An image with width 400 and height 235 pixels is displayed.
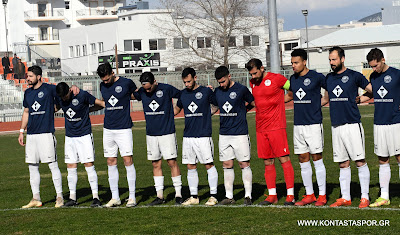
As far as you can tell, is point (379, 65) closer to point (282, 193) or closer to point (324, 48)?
point (282, 193)

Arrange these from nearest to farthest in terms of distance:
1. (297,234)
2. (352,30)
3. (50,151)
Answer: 1. (297,234)
2. (50,151)
3. (352,30)

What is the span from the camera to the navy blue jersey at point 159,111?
11.8m

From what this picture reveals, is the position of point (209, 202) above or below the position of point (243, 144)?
below

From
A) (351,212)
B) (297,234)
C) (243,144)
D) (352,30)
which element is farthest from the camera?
(352,30)

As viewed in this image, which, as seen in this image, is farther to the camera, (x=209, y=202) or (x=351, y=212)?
(x=209, y=202)

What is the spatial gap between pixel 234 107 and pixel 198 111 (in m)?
0.65

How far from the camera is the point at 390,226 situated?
9.23 meters

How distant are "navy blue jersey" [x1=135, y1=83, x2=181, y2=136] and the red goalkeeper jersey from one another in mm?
1583

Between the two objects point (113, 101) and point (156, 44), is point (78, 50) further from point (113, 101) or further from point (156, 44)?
point (113, 101)

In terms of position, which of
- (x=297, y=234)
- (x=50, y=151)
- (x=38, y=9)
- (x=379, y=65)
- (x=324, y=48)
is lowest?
(x=297, y=234)

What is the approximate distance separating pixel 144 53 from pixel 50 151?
65.5 metres

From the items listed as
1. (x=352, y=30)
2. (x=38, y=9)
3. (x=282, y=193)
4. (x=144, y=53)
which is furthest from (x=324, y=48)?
(x=282, y=193)

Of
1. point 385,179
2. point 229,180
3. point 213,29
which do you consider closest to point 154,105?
point 229,180

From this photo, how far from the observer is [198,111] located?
1162cm
